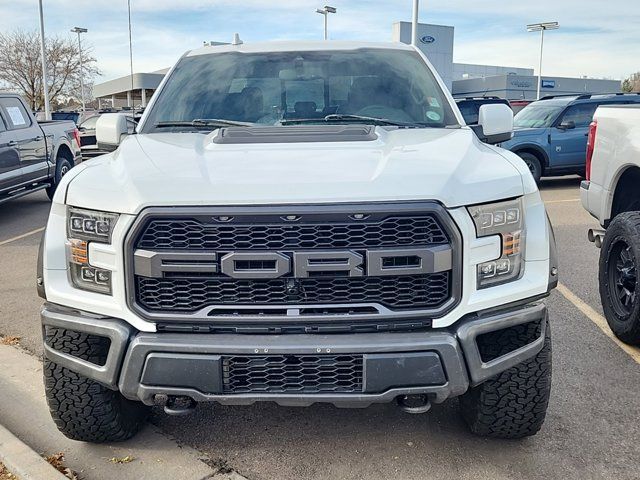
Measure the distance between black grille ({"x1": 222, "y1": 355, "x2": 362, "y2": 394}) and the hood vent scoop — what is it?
3.61 feet

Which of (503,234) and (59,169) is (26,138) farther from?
(503,234)

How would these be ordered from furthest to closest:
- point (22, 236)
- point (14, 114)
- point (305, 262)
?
point (14, 114)
point (22, 236)
point (305, 262)

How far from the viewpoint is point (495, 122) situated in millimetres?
3975

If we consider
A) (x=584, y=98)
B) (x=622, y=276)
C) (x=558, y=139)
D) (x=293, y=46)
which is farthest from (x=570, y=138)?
(x=293, y=46)

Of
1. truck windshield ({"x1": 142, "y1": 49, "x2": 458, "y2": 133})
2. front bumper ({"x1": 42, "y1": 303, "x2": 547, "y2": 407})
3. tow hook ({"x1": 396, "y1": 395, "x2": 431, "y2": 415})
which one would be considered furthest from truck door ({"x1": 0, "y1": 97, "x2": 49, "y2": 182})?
tow hook ({"x1": 396, "y1": 395, "x2": 431, "y2": 415})

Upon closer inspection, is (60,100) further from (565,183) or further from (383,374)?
(383,374)

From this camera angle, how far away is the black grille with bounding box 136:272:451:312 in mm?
2613

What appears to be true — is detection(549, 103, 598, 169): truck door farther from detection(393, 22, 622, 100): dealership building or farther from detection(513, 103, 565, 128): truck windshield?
detection(393, 22, 622, 100): dealership building

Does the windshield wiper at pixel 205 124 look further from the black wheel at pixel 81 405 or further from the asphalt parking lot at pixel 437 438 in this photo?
the asphalt parking lot at pixel 437 438

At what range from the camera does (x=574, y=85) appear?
60000 mm

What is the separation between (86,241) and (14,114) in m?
8.82

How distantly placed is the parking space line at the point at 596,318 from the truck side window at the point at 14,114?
8.51 m

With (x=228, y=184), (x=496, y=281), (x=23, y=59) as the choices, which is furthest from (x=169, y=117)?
(x=23, y=59)

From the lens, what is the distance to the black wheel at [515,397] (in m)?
2.95
